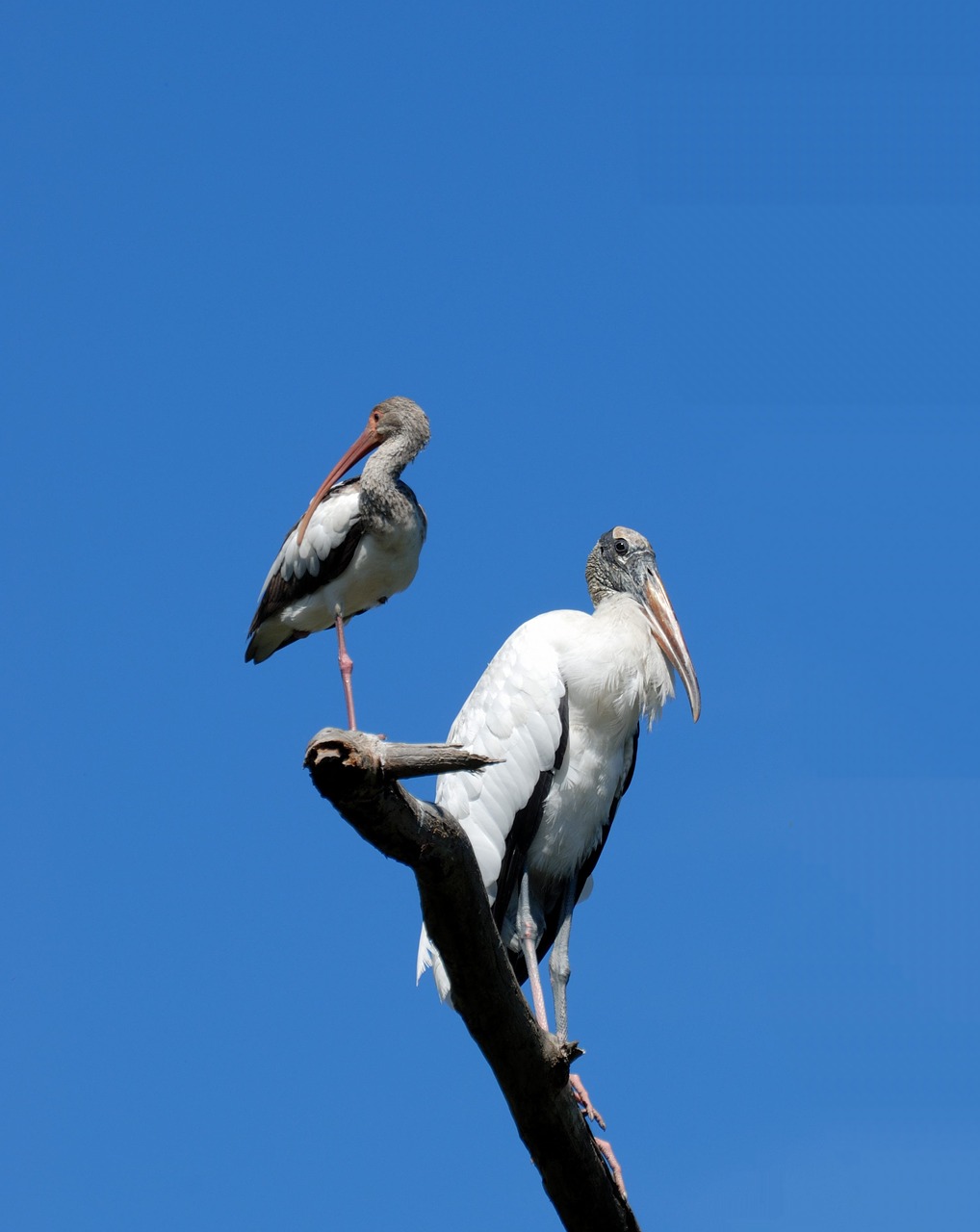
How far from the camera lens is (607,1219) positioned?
5875 millimetres

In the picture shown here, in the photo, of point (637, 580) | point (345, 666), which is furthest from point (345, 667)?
point (637, 580)

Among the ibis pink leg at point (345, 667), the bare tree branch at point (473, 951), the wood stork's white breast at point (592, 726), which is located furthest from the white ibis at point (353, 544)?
the bare tree branch at point (473, 951)

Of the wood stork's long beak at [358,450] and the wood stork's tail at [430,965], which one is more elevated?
the wood stork's long beak at [358,450]

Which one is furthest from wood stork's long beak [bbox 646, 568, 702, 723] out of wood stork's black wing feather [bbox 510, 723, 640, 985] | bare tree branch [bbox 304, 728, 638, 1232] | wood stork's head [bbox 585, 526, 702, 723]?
bare tree branch [bbox 304, 728, 638, 1232]

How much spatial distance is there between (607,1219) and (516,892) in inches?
88.7

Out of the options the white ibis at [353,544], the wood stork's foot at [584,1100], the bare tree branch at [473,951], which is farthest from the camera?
the white ibis at [353,544]

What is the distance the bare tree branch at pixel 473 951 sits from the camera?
4328 mm

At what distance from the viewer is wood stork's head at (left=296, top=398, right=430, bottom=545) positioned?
992 centimetres

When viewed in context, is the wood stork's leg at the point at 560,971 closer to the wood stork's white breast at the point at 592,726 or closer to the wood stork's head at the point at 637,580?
the wood stork's white breast at the point at 592,726

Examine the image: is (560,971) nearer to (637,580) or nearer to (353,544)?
(637,580)

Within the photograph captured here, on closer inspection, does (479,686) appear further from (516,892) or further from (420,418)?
(420,418)

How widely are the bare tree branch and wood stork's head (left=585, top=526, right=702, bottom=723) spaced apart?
3.08 metres

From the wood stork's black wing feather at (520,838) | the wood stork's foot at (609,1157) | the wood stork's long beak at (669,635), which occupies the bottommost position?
the wood stork's foot at (609,1157)

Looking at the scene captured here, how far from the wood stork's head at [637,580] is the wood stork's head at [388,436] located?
1540mm
